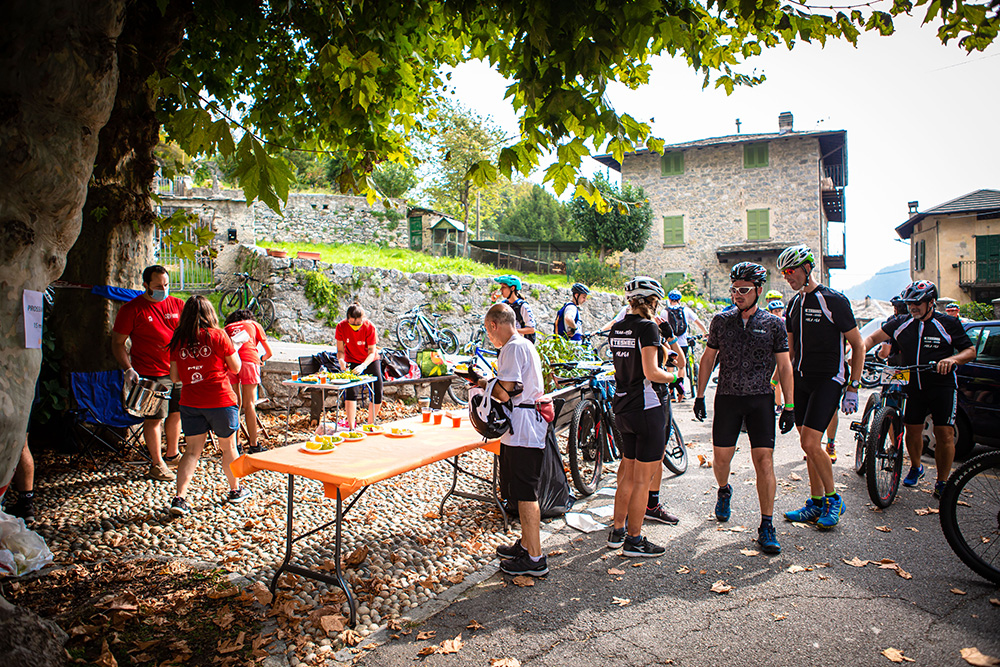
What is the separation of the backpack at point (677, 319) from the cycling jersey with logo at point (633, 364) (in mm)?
5876

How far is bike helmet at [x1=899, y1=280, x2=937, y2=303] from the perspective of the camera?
18.6ft

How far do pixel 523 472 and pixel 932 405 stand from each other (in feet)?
13.7

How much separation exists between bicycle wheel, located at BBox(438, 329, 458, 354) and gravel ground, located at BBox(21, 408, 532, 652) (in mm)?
9214

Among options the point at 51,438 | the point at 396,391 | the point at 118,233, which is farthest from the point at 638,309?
the point at 396,391

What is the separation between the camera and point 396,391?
11.1 meters

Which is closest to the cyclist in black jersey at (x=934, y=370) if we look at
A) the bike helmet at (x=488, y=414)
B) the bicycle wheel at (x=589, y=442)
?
the bicycle wheel at (x=589, y=442)

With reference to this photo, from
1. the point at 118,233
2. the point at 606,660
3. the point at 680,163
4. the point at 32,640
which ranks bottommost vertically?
the point at 606,660

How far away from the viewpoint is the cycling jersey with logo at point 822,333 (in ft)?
15.4

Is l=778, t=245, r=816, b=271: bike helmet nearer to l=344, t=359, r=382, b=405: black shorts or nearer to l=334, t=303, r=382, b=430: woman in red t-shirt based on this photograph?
l=334, t=303, r=382, b=430: woman in red t-shirt

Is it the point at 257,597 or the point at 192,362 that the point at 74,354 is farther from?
the point at 257,597

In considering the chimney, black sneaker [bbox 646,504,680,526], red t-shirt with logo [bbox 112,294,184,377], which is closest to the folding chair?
red t-shirt with logo [bbox 112,294,184,377]

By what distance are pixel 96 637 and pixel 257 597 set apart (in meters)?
0.80

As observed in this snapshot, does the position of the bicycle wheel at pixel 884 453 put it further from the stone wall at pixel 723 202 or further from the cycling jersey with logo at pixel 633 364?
the stone wall at pixel 723 202

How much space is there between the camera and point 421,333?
15.0 metres
